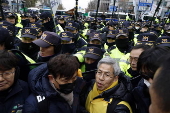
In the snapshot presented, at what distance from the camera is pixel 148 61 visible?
167 centimetres

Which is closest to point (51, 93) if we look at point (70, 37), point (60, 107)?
point (60, 107)

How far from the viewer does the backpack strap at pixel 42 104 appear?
4.77ft

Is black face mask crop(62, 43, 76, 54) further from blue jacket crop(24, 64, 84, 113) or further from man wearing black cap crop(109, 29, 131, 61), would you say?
blue jacket crop(24, 64, 84, 113)

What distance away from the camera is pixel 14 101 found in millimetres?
1525

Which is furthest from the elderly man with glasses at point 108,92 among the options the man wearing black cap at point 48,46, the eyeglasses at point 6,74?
the eyeglasses at point 6,74

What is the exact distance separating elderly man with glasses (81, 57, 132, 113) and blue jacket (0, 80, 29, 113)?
0.86 meters

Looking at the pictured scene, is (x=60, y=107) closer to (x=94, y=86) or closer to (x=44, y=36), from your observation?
(x=94, y=86)

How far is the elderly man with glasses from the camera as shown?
1.80m

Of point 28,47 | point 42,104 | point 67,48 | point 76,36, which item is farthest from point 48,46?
point 76,36

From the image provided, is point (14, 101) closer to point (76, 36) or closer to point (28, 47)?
point (28, 47)

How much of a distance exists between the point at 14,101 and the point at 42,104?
0.32 m

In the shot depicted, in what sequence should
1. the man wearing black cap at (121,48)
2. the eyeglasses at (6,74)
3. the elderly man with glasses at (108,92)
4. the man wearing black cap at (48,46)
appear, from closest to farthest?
1. the eyeglasses at (6,74)
2. the elderly man with glasses at (108,92)
3. the man wearing black cap at (48,46)
4. the man wearing black cap at (121,48)

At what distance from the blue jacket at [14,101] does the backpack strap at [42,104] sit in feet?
0.78

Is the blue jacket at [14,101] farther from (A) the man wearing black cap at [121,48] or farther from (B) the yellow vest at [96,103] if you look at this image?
(A) the man wearing black cap at [121,48]
